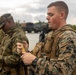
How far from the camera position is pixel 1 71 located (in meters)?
4.82

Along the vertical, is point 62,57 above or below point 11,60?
above

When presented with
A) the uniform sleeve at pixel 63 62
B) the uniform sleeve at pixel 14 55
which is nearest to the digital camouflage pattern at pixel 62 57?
the uniform sleeve at pixel 63 62

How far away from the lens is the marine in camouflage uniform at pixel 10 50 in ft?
14.9

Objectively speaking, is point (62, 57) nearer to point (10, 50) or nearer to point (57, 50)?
point (57, 50)

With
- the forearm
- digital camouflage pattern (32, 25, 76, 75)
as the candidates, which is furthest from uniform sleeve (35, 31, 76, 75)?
the forearm

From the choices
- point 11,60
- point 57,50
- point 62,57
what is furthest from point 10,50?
point 62,57

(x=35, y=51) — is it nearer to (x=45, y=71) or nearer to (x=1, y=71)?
(x=45, y=71)

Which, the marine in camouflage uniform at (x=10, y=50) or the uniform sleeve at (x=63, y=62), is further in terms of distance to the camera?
the marine in camouflage uniform at (x=10, y=50)

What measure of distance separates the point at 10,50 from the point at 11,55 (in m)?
0.12

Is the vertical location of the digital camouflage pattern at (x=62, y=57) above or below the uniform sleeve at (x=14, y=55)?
above

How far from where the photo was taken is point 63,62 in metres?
2.32

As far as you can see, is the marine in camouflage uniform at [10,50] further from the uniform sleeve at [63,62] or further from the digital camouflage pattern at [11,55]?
the uniform sleeve at [63,62]

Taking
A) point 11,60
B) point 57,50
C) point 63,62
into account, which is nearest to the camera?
point 63,62

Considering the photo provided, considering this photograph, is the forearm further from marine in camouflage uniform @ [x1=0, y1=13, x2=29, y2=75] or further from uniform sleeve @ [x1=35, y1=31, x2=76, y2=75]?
uniform sleeve @ [x1=35, y1=31, x2=76, y2=75]
